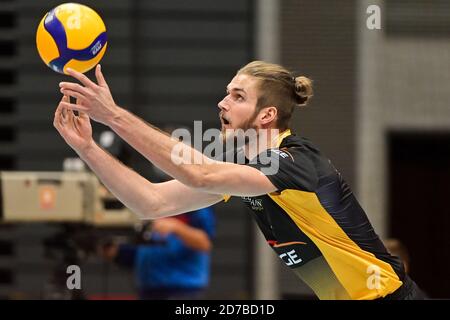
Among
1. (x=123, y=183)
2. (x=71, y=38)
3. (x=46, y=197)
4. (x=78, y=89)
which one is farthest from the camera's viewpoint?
(x=46, y=197)

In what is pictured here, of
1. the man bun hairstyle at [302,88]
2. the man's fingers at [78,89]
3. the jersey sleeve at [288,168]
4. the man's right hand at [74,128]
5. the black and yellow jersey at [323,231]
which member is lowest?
the black and yellow jersey at [323,231]

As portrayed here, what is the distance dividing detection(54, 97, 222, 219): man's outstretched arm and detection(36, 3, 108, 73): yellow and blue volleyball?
8.9 inches

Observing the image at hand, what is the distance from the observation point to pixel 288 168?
3488 mm

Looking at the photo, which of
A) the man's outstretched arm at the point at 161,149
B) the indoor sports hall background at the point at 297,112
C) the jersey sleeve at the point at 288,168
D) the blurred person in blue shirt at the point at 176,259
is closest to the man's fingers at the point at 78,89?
the man's outstretched arm at the point at 161,149

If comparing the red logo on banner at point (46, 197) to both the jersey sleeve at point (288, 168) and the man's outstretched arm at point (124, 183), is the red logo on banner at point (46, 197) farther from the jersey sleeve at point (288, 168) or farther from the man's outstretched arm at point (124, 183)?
the jersey sleeve at point (288, 168)

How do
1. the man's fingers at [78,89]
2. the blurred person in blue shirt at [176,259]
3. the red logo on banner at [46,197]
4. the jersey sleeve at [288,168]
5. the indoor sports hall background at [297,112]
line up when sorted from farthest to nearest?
the indoor sports hall background at [297,112], the blurred person in blue shirt at [176,259], the red logo on banner at [46,197], the jersey sleeve at [288,168], the man's fingers at [78,89]

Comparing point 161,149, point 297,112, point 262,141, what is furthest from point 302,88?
point 297,112

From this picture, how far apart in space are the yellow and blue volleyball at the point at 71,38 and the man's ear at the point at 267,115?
734 mm

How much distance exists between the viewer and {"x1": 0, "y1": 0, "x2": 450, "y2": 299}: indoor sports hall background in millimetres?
9711

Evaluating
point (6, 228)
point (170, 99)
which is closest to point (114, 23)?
point (170, 99)

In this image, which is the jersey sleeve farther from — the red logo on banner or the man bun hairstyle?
the red logo on banner

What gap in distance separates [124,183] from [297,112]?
6.20 metres

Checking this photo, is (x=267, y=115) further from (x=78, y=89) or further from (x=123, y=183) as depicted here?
(x=78, y=89)

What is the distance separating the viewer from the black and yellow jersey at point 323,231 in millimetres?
→ 3572
